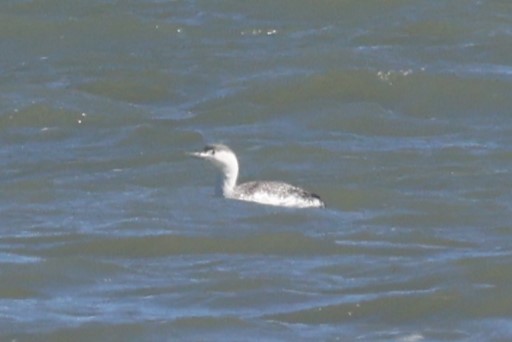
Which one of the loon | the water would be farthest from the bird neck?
the water

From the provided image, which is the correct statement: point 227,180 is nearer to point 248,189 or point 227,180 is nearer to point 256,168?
point 248,189

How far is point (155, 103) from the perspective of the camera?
22.6 metres

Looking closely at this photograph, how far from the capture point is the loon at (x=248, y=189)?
17.9m

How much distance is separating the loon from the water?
0.15 metres

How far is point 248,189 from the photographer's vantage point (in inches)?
727

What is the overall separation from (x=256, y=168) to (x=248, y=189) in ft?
5.83

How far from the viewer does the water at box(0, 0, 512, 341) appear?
47.8 ft

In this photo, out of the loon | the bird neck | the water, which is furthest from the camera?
the bird neck

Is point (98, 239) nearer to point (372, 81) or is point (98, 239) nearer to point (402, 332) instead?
point (402, 332)

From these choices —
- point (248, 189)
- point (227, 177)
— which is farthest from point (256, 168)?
point (248, 189)

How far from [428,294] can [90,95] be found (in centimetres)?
854


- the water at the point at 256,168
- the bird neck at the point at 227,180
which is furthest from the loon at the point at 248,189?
the water at the point at 256,168

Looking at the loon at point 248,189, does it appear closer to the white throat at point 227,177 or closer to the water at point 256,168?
the white throat at point 227,177

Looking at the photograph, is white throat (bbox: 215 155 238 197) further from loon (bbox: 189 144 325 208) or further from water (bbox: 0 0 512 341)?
water (bbox: 0 0 512 341)
